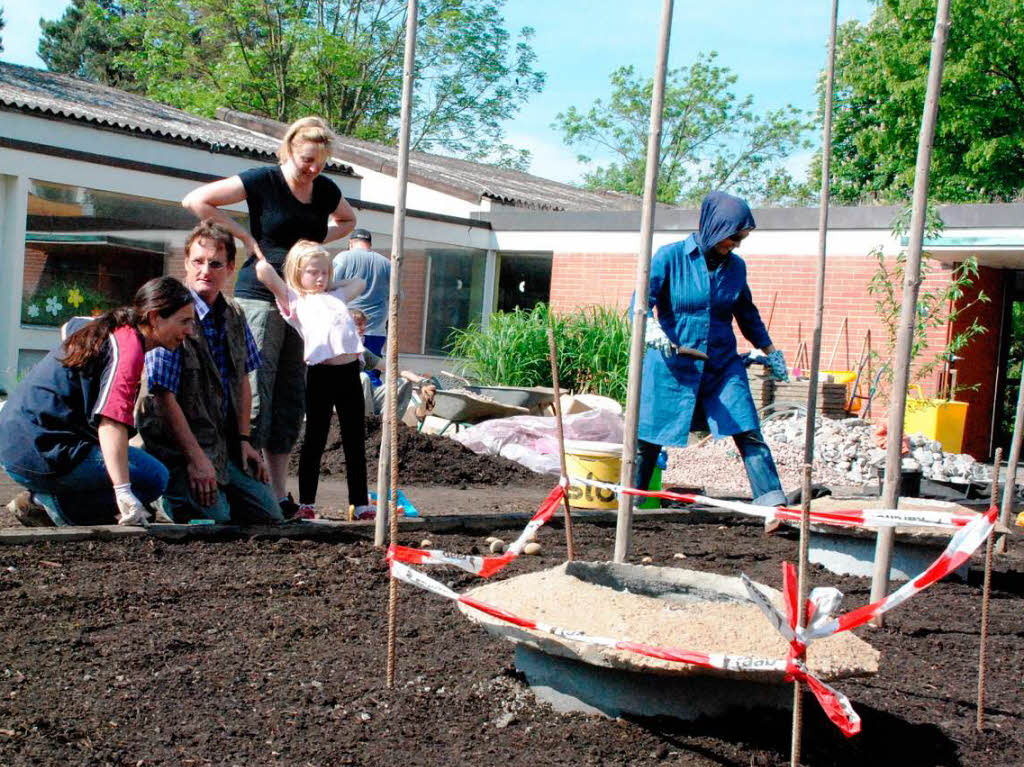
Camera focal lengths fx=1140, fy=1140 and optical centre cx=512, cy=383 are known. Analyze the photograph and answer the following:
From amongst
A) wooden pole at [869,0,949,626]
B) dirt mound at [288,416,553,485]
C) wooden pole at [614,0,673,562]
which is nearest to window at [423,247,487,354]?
dirt mound at [288,416,553,485]

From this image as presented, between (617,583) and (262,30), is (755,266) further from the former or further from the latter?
(262,30)

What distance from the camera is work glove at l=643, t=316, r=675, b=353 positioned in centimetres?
589

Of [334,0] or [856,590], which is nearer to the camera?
[856,590]

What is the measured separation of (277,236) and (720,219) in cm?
225

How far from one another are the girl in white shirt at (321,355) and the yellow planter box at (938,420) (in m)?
9.06

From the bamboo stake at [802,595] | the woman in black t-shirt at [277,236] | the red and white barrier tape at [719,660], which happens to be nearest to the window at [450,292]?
the woman in black t-shirt at [277,236]

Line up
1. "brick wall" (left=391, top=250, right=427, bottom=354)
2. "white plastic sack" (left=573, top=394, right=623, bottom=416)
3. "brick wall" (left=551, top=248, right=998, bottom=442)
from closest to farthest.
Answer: "white plastic sack" (left=573, top=394, right=623, bottom=416), "brick wall" (left=551, top=248, right=998, bottom=442), "brick wall" (left=391, top=250, right=427, bottom=354)

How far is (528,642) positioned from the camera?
283cm

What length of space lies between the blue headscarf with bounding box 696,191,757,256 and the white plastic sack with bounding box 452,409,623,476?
12.3 feet

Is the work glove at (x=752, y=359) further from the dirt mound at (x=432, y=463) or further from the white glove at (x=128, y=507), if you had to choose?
the white glove at (x=128, y=507)

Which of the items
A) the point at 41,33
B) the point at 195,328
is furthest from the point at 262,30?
the point at 195,328

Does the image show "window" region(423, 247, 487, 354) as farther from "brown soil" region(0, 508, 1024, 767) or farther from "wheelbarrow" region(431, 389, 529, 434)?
"brown soil" region(0, 508, 1024, 767)

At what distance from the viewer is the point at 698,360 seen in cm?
607

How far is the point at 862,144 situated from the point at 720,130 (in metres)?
28.9
